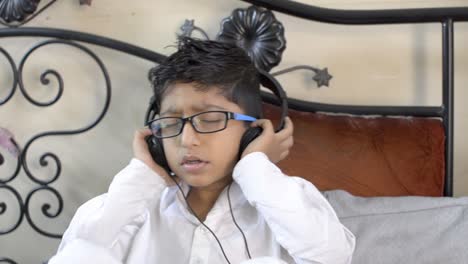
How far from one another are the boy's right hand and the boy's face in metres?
0.05

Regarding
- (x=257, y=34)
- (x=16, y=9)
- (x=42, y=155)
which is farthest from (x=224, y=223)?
(x=16, y=9)

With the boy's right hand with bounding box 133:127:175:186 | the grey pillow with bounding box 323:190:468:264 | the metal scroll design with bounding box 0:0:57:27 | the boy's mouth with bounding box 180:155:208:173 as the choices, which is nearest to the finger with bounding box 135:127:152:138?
the boy's right hand with bounding box 133:127:175:186

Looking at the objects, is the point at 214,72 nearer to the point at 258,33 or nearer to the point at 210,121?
the point at 210,121

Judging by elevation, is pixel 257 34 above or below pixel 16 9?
below

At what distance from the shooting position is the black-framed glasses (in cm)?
83

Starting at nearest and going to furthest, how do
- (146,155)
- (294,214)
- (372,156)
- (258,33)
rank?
(294,214) < (146,155) < (372,156) < (258,33)

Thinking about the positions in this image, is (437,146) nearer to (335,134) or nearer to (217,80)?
(335,134)

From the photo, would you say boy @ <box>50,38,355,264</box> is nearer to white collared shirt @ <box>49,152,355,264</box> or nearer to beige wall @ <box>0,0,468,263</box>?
white collared shirt @ <box>49,152,355,264</box>

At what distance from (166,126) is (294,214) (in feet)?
0.84

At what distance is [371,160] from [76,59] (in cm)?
80

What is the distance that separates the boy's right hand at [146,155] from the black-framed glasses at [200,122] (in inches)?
2.6

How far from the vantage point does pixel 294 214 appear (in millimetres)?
813

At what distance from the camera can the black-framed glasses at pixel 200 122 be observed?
0.83 meters

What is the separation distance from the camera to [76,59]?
1.36 meters
